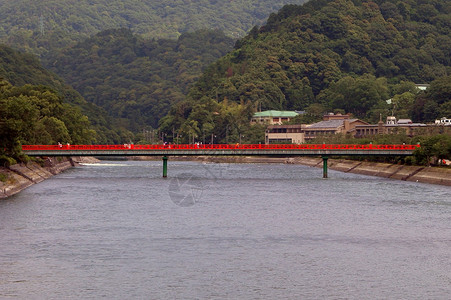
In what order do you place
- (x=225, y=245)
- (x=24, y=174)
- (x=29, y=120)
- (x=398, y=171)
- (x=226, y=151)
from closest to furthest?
1. (x=225, y=245)
2. (x=29, y=120)
3. (x=24, y=174)
4. (x=398, y=171)
5. (x=226, y=151)

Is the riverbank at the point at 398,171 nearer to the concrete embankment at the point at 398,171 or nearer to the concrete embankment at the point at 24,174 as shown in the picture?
the concrete embankment at the point at 398,171

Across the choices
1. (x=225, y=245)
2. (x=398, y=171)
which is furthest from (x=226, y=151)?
(x=225, y=245)

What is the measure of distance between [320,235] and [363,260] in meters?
11.9

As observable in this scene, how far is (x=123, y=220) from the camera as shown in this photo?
79688 millimetres

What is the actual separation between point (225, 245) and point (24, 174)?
69.2 m

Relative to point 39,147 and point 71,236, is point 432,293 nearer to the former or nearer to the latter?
point 71,236

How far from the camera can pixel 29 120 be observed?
12050 centimetres

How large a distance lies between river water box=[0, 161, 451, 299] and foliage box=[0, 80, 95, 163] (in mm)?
9195

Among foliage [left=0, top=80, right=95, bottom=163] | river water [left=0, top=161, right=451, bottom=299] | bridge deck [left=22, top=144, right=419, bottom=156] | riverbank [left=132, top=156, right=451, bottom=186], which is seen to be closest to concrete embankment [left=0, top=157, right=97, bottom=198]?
foliage [left=0, top=80, right=95, bottom=163]

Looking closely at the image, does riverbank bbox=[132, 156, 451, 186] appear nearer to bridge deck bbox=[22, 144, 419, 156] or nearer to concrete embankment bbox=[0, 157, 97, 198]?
bridge deck bbox=[22, 144, 419, 156]

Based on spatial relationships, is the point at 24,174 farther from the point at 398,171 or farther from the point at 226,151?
the point at 398,171

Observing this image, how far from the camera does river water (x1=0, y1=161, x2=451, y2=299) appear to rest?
5019 centimetres

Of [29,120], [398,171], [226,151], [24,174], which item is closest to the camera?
[29,120]

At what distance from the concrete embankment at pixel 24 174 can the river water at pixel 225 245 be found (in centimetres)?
289
